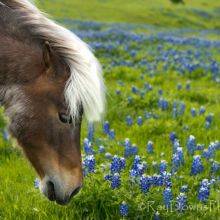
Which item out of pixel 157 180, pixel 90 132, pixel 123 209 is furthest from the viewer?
pixel 90 132

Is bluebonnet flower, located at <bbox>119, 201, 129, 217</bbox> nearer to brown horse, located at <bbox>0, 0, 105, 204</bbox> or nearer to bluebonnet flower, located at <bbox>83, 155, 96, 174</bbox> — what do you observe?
bluebonnet flower, located at <bbox>83, 155, 96, 174</bbox>

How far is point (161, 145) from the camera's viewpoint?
8102mm

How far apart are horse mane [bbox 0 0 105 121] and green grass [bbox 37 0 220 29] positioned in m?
36.7

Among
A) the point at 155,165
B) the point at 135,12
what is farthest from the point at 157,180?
the point at 135,12

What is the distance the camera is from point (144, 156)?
682 cm

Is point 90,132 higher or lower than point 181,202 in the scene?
lower

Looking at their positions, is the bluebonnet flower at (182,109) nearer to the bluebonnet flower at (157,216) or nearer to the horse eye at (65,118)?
the bluebonnet flower at (157,216)

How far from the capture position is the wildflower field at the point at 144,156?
217 inches

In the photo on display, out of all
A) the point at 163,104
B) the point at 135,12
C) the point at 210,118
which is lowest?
the point at 135,12

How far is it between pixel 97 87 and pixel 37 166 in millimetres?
873

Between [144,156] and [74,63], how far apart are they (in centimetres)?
248

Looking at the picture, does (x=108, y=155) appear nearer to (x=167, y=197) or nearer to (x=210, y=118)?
(x=167, y=197)

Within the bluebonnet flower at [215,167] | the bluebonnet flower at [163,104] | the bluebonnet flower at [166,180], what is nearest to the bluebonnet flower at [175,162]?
the bluebonnet flower at [215,167]

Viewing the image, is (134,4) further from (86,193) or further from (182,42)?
(86,193)
